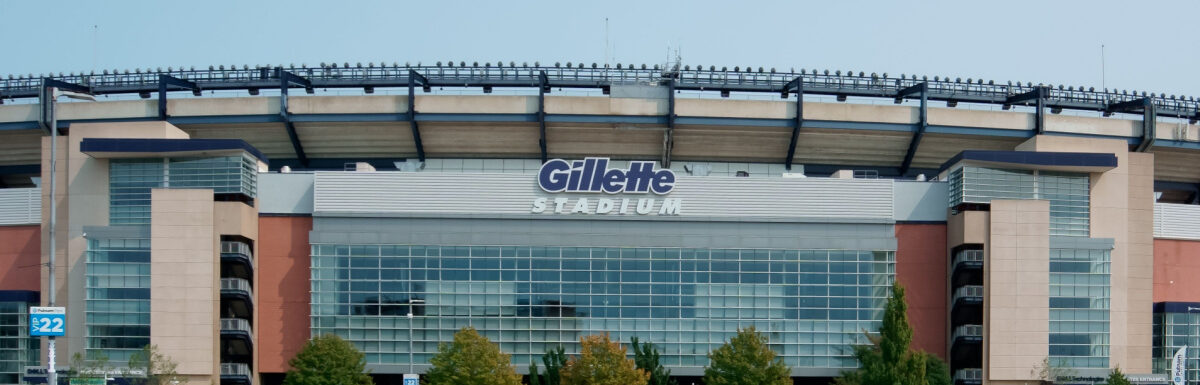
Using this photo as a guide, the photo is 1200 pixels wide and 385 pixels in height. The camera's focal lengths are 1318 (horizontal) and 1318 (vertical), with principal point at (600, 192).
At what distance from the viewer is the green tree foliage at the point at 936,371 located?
6869 centimetres

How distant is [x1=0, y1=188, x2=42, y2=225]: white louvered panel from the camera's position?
74500 mm

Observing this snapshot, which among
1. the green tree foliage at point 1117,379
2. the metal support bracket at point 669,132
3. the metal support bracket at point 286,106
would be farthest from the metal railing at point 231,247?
the green tree foliage at point 1117,379

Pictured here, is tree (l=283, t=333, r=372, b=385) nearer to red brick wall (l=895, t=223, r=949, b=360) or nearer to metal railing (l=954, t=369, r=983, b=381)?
red brick wall (l=895, t=223, r=949, b=360)

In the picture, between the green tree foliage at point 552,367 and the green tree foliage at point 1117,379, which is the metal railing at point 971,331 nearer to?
the green tree foliage at point 1117,379

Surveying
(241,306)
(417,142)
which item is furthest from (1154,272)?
(241,306)

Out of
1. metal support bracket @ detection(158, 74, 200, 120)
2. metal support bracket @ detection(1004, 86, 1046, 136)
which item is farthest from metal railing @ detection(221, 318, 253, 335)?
metal support bracket @ detection(1004, 86, 1046, 136)

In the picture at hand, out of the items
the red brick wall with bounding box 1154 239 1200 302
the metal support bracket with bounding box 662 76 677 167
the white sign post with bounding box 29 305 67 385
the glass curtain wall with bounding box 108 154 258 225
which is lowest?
the white sign post with bounding box 29 305 67 385

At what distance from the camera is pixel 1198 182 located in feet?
292

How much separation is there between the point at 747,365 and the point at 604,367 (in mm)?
7321

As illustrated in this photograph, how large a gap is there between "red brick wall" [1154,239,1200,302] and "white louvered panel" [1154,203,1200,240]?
1.49ft

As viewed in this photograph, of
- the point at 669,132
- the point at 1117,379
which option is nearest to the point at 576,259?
the point at 669,132

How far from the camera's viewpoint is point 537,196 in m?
73.3

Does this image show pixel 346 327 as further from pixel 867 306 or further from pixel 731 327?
pixel 867 306

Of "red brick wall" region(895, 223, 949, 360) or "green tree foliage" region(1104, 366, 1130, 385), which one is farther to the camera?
"red brick wall" region(895, 223, 949, 360)
